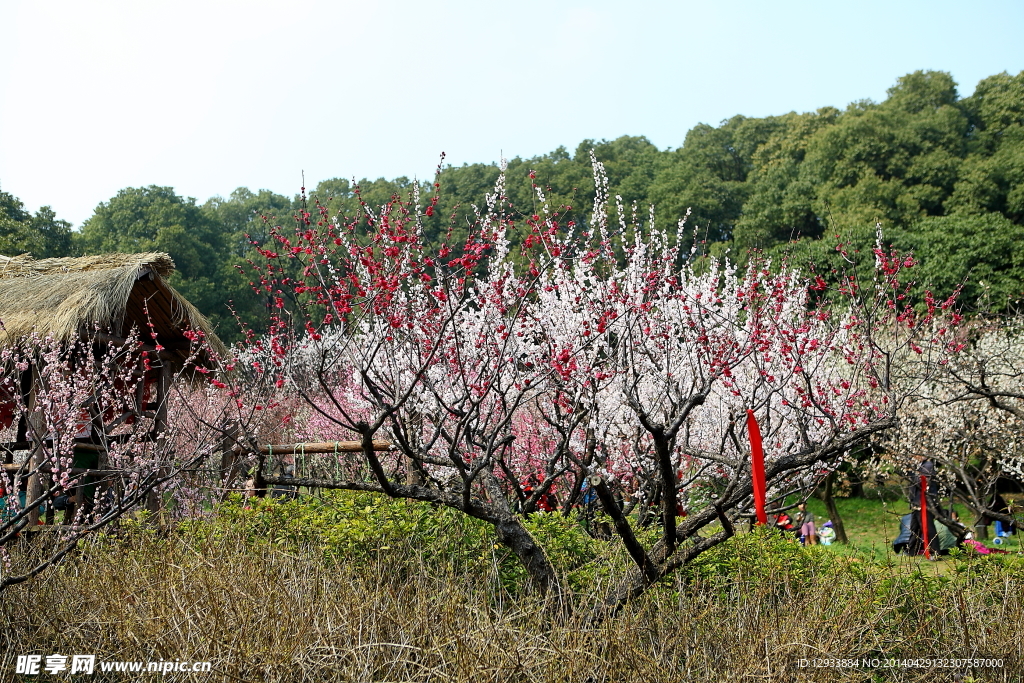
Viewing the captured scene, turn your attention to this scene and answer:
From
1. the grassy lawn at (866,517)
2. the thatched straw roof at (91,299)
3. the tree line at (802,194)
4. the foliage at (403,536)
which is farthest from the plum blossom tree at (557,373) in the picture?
the tree line at (802,194)

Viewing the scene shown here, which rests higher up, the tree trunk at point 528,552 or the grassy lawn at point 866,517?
the tree trunk at point 528,552

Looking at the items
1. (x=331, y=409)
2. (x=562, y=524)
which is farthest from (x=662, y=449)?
(x=331, y=409)

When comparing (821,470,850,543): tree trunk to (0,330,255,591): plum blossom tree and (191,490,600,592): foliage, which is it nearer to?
(191,490,600,592): foliage

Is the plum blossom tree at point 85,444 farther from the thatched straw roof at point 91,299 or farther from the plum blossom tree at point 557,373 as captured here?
the plum blossom tree at point 557,373

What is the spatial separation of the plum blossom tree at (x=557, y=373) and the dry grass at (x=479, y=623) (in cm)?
42

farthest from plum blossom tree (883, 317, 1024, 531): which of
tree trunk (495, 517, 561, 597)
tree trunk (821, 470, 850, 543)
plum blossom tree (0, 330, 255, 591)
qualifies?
plum blossom tree (0, 330, 255, 591)

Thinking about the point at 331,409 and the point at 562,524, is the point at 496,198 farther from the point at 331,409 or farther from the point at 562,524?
the point at 331,409

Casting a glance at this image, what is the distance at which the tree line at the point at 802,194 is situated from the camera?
62.1 ft

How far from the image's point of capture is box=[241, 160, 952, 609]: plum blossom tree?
4.25 m

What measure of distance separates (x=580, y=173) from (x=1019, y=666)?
19539 millimetres

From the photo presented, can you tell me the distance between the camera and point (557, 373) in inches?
226

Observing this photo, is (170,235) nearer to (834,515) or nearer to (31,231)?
(31,231)

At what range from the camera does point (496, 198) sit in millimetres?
5551

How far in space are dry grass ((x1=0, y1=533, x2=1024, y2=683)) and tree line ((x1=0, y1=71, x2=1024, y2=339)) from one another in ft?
42.5
